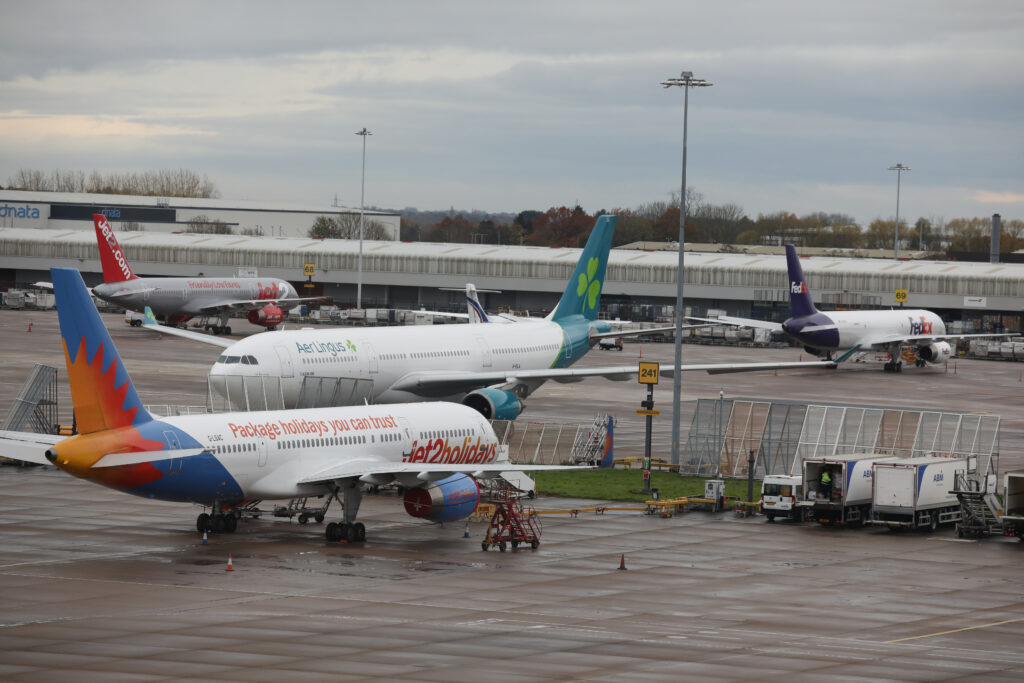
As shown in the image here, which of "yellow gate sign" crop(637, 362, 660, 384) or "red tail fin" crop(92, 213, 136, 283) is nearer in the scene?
"yellow gate sign" crop(637, 362, 660, 384)

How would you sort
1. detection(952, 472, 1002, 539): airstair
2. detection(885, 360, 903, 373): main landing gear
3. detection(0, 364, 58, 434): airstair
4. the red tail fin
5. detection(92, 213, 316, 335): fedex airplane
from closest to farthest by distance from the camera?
detection(952, 472, 1002, 539): airstair
detection(0, 364, 58, 434): airstair
detection(885, 360, 903, 373): main landing gear
the red tail fin
detection(92, 213, 316, 335): fedex airplane

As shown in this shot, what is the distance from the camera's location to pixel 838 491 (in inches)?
1718

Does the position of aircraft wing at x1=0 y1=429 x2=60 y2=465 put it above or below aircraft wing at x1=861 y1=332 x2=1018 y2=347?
below

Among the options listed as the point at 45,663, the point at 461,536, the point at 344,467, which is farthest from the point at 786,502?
the point at 45,663

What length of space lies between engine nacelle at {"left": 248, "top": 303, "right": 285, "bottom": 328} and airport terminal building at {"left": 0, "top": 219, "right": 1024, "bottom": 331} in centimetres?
2922

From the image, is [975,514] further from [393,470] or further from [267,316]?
[267,316]

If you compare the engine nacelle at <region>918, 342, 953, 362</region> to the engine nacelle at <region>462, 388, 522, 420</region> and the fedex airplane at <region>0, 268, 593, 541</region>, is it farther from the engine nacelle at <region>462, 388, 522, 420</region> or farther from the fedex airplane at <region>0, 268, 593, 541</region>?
the fedex airplane at <region>0, 268, 593, 541</region>

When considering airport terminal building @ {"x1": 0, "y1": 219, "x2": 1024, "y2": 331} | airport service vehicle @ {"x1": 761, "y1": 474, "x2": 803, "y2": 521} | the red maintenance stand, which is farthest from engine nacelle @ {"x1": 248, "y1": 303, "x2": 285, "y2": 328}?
the red maintenance stand

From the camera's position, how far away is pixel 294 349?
178 ft

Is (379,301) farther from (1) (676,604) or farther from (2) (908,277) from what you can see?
(1) (676,604)

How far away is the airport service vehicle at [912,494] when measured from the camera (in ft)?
140

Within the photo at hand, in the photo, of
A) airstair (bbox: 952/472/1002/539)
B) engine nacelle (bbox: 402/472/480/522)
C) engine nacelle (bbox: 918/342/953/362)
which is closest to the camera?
engine nacelle (bbox: 402/472/480/522)

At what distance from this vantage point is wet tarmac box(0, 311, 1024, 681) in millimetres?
24969

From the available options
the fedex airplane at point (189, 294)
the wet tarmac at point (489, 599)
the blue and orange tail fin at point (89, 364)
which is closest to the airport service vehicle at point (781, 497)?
the wet tarmac at point (489, 599)
